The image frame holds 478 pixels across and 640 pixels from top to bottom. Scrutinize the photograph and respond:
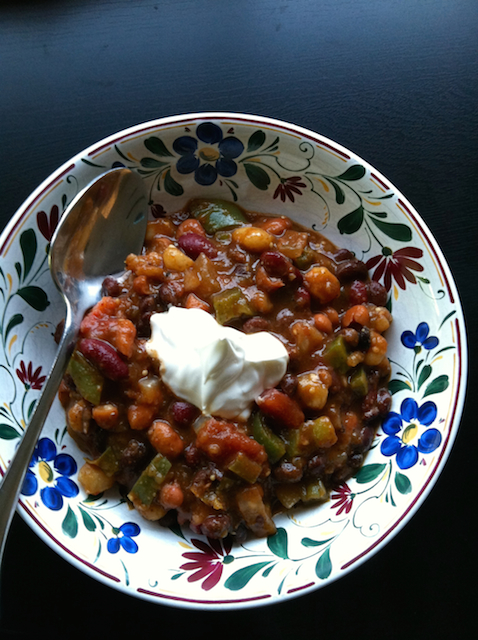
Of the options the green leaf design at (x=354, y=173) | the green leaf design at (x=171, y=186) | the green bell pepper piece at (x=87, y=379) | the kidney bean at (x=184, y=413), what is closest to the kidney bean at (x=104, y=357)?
the green bell pepper piece at (x=87, y=379)

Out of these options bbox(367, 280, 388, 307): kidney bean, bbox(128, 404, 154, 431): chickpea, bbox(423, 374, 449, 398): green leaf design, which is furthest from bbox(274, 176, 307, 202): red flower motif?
bbox(128, 404, 154, 431): chickpea

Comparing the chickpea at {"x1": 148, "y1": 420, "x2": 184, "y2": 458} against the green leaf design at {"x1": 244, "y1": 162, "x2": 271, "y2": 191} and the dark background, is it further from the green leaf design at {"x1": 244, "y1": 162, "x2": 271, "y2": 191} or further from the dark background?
the green leaf design at {"x1": 244, "y1": 162, "x2": 271, "y2": 191}

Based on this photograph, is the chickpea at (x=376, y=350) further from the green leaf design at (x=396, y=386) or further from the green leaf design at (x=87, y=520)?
the green leaf design at (x=87, y=520)

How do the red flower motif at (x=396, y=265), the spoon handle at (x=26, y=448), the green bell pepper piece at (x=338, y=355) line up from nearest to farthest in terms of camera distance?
1. the spoon handle at (x=26, y=448)
2. the green bell pepper piece at (x=338, y=355)
3. the red flower motif at (x=396, y=265)

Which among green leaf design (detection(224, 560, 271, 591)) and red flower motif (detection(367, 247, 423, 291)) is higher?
red flower motif (detection(367, 247, 423, 291))

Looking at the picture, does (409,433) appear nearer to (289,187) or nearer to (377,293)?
(377,293)

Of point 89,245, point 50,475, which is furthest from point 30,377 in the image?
point 89,245
